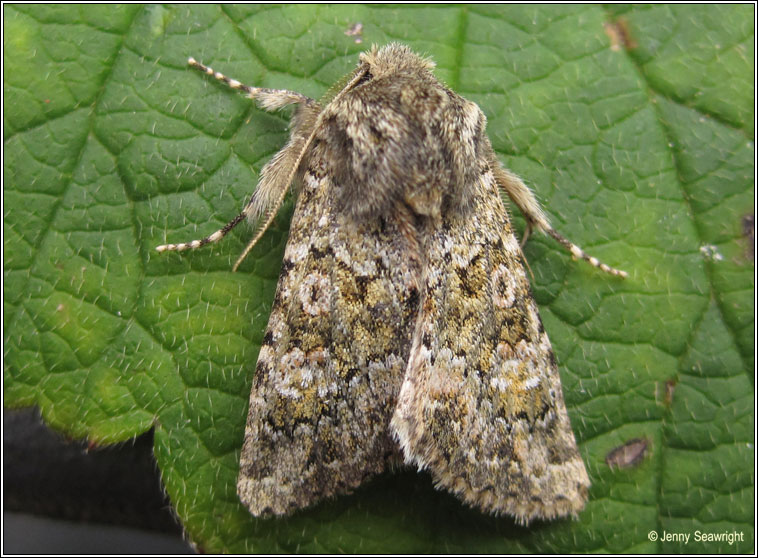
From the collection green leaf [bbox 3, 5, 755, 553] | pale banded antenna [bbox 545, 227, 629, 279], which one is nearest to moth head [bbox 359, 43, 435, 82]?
green leaf [bbox 3, 5, 755, 553]

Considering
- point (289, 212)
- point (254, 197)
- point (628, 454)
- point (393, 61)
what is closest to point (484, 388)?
point (628, 454)

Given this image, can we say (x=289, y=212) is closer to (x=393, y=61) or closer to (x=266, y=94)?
(x=266, y=94)

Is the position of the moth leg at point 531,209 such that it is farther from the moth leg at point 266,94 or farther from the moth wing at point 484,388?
the moth leg at point 266,94

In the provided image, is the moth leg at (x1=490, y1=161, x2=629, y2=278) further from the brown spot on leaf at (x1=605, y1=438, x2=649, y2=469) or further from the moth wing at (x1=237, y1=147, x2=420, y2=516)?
the brown spot on leaf at (x1=605, y1=438, x2=649, y2=469)

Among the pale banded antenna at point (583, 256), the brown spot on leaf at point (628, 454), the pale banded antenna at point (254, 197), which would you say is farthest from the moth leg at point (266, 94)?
the brown spot on leaf at point (628, 454)

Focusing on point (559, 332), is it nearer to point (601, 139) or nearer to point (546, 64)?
point (601, 139)

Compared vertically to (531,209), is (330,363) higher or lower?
lower
